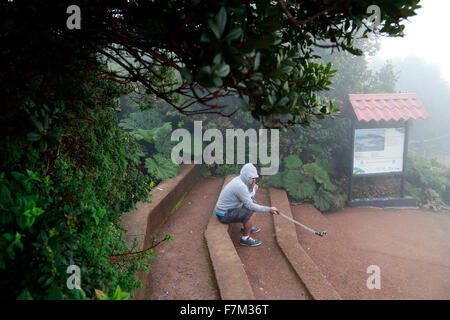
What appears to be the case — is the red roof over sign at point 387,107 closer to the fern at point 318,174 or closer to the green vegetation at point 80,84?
→ the fern at point 318,174

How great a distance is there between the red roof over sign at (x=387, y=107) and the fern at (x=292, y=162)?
177cm

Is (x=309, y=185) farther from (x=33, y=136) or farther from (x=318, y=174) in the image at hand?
(x=33, y=136)

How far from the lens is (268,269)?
4305mm

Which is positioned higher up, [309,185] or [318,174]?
[318,174]

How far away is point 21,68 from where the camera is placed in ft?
5.91

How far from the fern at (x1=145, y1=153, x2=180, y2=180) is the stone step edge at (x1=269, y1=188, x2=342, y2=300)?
89.2 inches

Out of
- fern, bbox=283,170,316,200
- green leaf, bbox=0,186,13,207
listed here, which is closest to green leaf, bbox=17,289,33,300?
green leaf, bbox=0,186,13,207

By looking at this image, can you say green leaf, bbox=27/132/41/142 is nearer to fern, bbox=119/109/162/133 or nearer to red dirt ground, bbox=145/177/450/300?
red dirt ground, bbox=145/177/450/300

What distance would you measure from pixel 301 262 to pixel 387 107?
5386mm

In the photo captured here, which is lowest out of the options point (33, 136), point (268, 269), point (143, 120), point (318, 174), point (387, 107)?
point (268, 269)

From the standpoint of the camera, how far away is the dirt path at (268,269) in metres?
3.70

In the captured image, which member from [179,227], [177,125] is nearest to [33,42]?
[179,227]

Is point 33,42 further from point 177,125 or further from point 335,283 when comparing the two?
point 177,125

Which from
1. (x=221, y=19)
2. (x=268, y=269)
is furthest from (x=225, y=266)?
(x=221, y=19)
